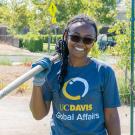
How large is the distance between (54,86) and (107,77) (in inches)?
11.4

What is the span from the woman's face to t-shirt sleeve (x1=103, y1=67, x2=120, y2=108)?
163 mm

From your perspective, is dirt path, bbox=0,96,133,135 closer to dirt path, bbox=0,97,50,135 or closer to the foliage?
dirt path, bbox=0,97,50,135

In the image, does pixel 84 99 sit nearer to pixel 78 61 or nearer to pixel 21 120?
pixel 78 61

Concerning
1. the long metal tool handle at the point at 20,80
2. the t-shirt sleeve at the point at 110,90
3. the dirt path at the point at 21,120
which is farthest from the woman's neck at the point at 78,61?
the dirt path at the point at 21,120

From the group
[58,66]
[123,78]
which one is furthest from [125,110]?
[58,66]

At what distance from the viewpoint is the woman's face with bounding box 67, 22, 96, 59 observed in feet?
8.79

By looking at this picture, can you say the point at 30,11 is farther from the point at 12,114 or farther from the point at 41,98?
the point at 41,98

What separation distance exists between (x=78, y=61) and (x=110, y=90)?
0.76 feet

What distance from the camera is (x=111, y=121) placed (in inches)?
108

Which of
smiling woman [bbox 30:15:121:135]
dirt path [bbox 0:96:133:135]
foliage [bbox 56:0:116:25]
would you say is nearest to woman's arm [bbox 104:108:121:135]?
smiling woman [bbox 30:15:121:135]

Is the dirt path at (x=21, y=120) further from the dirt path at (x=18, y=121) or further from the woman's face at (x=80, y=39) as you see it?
the woman's face at (x=80, y=39)

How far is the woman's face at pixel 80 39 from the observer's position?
2678mm

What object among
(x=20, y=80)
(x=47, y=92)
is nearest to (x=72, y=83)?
(x=47, y=92)

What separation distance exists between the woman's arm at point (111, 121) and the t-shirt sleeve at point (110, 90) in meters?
0.03
